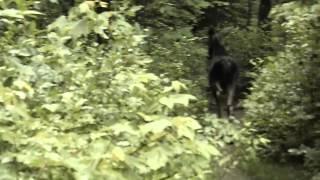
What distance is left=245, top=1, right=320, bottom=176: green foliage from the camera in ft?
25.7

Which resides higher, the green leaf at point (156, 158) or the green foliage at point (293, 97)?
the green leaf at point (156, 158)

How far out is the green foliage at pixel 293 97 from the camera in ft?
25.7

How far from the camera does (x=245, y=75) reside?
13320mm

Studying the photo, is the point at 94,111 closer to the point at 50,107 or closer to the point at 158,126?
the point at 50,107

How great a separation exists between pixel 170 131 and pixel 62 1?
483cm

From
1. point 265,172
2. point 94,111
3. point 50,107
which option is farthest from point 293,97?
point 50,107

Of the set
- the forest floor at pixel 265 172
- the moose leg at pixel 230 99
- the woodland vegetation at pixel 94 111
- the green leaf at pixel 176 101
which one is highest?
the green leaf at pixel 176 101

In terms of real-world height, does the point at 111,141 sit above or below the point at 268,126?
above

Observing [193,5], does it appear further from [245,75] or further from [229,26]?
[229,26]

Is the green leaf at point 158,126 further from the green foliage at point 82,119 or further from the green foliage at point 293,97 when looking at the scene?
the green foliage at point 293,97

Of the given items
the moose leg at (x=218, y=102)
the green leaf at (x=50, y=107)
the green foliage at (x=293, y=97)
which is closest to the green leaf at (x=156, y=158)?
the green leaf at (x=50, y=107)

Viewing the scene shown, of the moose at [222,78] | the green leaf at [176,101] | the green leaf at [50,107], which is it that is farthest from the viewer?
the moose at [222,78]

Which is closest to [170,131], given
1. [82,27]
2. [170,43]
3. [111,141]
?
[111,141]

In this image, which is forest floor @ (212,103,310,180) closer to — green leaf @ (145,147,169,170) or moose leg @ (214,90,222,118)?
moose leg @ (214,90,222,118)
